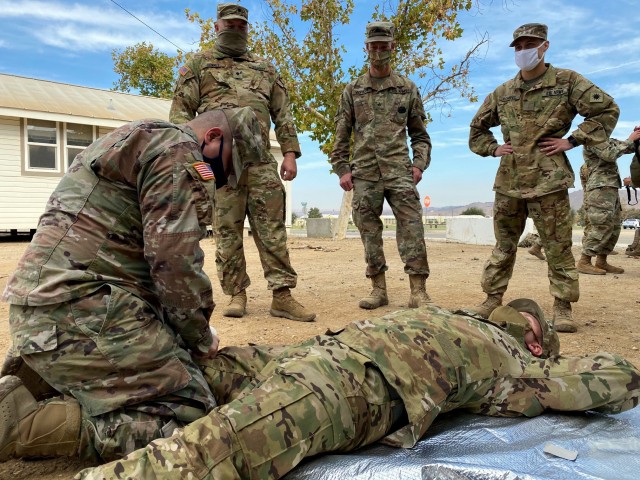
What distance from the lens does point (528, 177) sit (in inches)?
156

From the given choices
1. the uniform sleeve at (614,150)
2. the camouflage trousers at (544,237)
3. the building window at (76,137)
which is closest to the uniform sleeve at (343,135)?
the camouflage trousers at (544,237)

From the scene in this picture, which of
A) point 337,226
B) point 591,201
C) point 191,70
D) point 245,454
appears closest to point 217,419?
point 245,454

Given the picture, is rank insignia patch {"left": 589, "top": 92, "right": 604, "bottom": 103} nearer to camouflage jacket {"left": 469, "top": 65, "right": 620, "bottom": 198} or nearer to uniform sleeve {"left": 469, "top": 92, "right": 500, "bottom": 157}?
camouflage jacket {"left": 469, "top": 65, "right": 620, "bottom": 198}

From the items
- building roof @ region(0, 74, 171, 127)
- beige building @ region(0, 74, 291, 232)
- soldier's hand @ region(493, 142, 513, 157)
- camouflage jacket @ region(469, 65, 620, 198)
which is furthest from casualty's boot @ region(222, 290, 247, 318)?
building roof @ region(0, 74, 171, 127)

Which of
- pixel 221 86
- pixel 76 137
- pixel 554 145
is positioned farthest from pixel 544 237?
pixel 76 137

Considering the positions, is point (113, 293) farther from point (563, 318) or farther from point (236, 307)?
point (563, 318)

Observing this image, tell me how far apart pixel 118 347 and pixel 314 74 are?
11.5m

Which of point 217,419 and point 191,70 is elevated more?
point 191,70

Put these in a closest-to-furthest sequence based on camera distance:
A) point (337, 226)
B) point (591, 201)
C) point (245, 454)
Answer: point (245, 454) → point (591, 201) → point (337, 226)

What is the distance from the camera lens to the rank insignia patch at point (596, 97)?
372 cm

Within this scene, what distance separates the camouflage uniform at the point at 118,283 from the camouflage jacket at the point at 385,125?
279cm

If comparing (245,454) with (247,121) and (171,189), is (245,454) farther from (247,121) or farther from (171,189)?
(247,121)

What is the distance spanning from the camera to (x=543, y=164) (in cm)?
391

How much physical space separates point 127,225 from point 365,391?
101 cm
